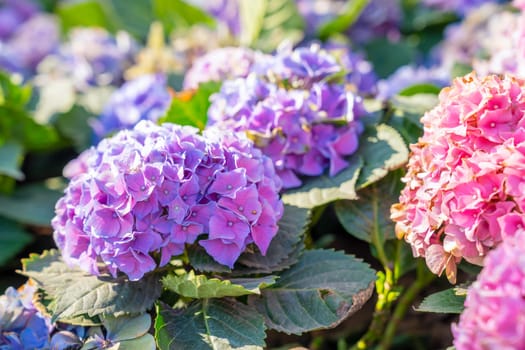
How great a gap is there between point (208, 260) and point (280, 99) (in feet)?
1.15

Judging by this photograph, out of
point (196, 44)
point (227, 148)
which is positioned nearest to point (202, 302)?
point (227, 148)

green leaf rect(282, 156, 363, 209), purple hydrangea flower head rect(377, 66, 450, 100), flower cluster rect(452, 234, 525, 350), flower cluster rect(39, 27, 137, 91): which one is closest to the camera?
flower cluster rect(452, 234, 525, 350)

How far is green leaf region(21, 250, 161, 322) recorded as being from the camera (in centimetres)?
104

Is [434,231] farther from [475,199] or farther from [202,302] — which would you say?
[202,302]

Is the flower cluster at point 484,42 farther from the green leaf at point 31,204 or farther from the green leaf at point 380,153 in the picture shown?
the green leaf at point 31,204

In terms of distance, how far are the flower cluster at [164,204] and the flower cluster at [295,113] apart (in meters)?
0.17

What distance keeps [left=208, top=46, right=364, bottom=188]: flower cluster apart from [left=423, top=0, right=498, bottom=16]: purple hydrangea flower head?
947 millimetres

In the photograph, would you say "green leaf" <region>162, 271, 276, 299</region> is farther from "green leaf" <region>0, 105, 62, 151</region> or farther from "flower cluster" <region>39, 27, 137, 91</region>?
"flower cluster" <region>39, 27, 137, 91</region>

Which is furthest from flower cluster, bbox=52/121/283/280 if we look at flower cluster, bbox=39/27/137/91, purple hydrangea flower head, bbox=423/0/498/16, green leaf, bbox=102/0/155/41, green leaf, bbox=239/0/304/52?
purple hydrangea flower head, bbox=423/0/498/16

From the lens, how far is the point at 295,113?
4.21 ft

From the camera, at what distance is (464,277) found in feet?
4.93

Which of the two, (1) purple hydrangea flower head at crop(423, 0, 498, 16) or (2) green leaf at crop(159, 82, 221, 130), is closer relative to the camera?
(2) green leaf at crop(159, 82, 221, 130)

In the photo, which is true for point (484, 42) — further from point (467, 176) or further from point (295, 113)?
point (467, 176)

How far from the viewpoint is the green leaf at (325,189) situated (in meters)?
1.23
